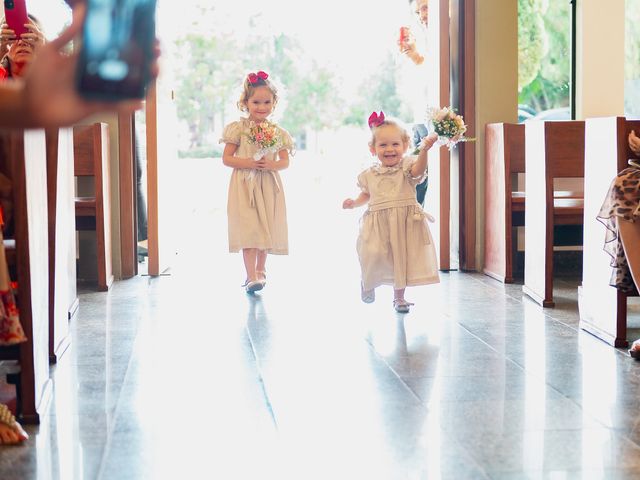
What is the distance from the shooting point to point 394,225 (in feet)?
18.2

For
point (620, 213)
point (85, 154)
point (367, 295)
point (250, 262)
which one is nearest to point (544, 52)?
point (250, 262)

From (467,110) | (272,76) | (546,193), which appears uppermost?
(272,76)

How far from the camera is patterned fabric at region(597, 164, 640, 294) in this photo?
4.35 metres

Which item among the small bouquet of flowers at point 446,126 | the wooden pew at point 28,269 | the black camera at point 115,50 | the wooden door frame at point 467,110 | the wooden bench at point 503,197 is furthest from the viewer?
the wooden door frame at point 467,110

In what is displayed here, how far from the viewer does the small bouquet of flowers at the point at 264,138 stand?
6371 mm

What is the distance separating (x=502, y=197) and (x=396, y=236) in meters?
1.39

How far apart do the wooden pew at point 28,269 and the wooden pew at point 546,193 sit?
3.03 meters

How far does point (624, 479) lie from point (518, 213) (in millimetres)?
4240

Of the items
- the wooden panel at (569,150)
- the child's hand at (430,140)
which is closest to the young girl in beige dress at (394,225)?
the child's hand at (430,140)

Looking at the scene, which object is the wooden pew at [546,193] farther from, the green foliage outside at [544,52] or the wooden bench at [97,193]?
the wooden bench at [97,193]

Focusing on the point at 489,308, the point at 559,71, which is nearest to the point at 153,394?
the point at 489,308

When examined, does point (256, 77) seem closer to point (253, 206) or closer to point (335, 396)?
point (253, 206)

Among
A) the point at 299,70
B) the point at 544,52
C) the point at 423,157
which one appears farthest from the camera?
the point at 299,70

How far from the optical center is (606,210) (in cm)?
443
